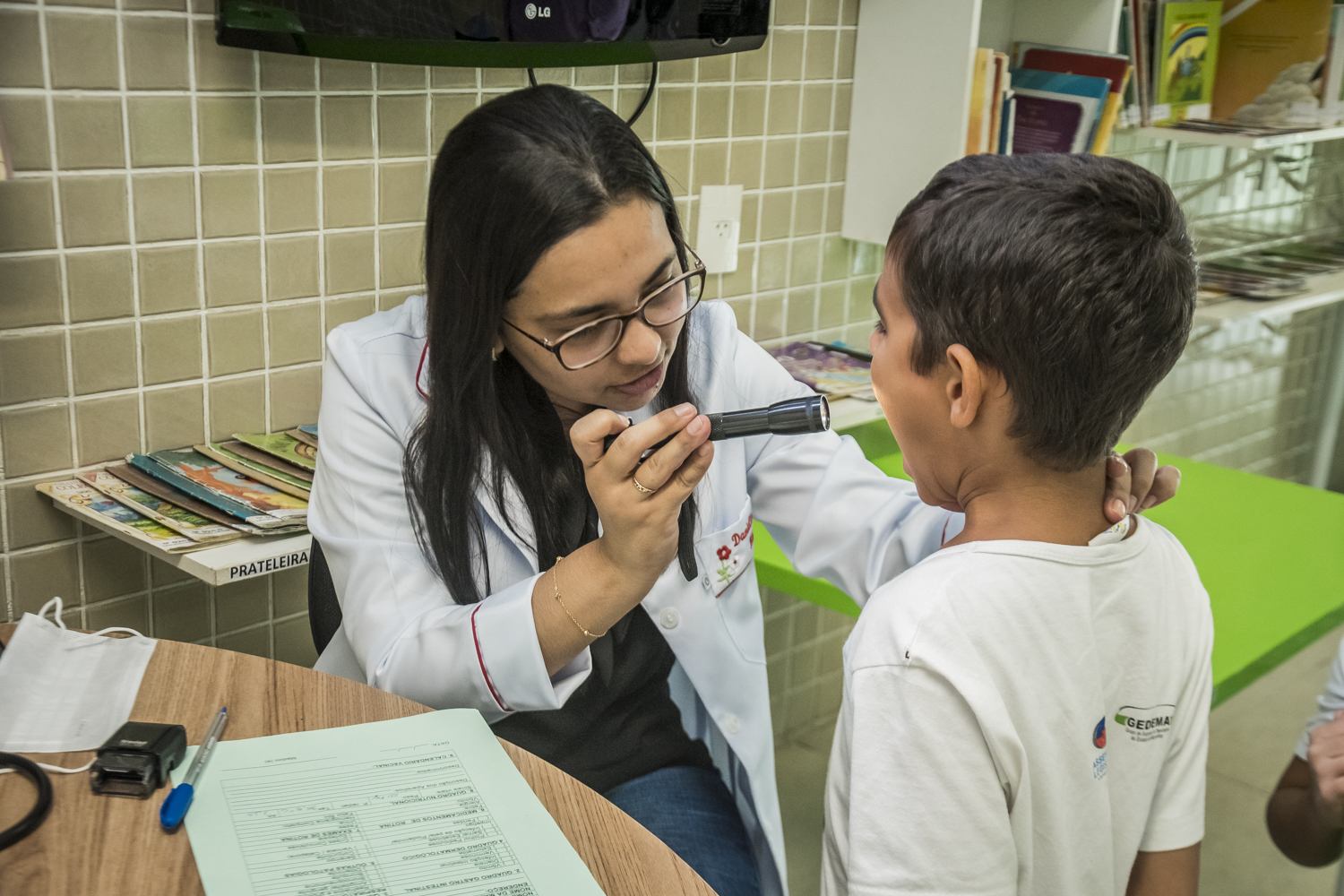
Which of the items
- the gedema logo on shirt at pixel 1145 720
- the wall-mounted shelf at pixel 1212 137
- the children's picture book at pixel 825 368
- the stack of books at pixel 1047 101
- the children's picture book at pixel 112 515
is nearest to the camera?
the gedema logo on shirt at pixel 1145 720

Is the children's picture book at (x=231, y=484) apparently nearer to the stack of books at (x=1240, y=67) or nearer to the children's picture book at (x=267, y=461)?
the children's picture book at (x=267, y=461)

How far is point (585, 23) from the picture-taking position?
165 cm

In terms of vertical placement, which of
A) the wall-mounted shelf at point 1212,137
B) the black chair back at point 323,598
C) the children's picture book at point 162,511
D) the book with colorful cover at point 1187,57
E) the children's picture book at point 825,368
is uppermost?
the book with colorful cover at point 1187,57

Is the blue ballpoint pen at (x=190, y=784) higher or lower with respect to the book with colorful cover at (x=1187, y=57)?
lower

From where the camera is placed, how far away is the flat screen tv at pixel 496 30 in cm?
141

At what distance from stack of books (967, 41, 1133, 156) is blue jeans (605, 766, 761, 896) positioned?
1.40 m

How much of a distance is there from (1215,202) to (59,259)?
308 cm

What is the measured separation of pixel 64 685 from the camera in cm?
97

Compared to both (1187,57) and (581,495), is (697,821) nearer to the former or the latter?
(581,495)

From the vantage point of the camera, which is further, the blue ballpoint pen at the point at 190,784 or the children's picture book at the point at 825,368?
the children's picture book at the point at 825,368

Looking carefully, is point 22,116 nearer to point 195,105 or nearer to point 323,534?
point 195,105

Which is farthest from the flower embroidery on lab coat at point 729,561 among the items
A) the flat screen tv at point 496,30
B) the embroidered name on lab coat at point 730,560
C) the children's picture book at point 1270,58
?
the children's picture book at point 1270,58

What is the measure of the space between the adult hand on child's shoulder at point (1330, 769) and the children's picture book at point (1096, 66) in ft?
4.51

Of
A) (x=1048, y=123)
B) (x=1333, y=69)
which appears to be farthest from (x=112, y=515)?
(x=1333, y=69)
